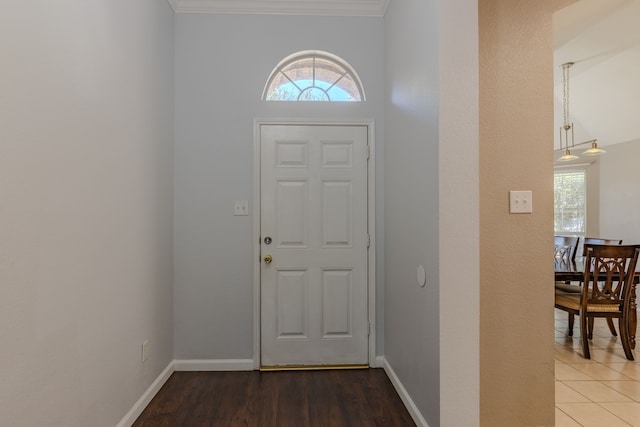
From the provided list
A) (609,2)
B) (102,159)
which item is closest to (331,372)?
(102,159)

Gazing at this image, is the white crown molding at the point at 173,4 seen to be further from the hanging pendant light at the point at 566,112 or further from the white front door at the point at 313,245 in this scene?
the hanging pendant light at the point at 566,112

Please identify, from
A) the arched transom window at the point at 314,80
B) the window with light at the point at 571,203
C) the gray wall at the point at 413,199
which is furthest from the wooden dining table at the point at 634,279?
the window with light at the point at 571,203

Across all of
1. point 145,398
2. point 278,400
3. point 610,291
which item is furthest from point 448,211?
point 610,291

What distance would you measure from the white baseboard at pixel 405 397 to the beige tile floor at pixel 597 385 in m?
0.89

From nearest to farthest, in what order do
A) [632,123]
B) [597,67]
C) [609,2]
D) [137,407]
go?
[137,407]
[609,2]
[597,67]
[632,123]

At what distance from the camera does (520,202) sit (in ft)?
7.04

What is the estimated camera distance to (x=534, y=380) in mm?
2162

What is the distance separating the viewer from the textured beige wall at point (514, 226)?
215 cm

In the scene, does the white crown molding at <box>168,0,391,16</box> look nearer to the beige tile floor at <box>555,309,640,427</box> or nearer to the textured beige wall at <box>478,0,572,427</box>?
the textured beige wall at <box>478,0,572,427</box>

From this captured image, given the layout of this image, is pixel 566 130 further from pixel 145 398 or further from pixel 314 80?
pixel 145 398

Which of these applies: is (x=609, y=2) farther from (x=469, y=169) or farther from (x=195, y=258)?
(x=195, y=258)

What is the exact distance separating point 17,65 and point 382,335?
2872mm

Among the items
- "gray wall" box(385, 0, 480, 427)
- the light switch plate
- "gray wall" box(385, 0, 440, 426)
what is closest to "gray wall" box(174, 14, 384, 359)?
"gray wall" box(385, 0, 440, 426)

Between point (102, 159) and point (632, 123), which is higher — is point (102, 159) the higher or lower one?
the lower one
